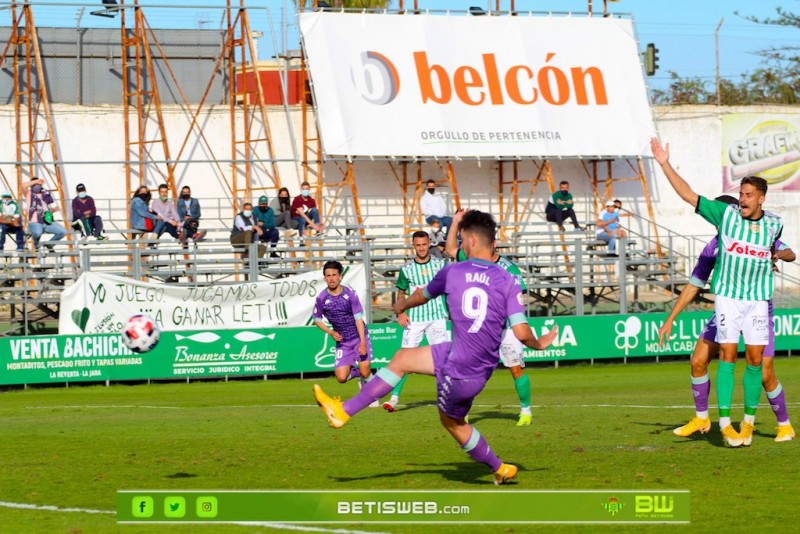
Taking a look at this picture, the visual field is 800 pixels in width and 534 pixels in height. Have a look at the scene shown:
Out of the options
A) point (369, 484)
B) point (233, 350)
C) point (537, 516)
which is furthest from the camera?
point (233, 350)

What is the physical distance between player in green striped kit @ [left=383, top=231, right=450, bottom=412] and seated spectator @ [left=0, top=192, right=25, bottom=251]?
15350mm

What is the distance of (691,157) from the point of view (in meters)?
41.6

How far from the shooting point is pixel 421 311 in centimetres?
1628

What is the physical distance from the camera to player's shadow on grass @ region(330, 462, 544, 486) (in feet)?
32.6

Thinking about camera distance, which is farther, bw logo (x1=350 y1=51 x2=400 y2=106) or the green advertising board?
bw logo (x1=350 y1=51 x2=400 y2=106)

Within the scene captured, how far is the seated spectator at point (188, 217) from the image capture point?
98.5ft

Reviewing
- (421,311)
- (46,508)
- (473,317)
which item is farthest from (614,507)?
(421,311)

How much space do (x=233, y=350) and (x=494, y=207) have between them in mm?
16295

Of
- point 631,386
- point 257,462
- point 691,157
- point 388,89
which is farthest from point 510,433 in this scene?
point 691,157

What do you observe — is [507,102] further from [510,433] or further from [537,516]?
[537,516]

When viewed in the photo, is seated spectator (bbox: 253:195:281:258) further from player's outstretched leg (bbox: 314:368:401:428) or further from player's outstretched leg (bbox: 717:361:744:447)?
player's outstretched leg (bbox: 314:368:401:428)

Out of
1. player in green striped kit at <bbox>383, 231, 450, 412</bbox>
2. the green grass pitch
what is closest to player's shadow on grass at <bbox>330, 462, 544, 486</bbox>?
the green grass pitch

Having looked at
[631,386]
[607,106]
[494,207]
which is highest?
[607,106]

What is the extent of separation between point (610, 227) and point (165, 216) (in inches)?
472
